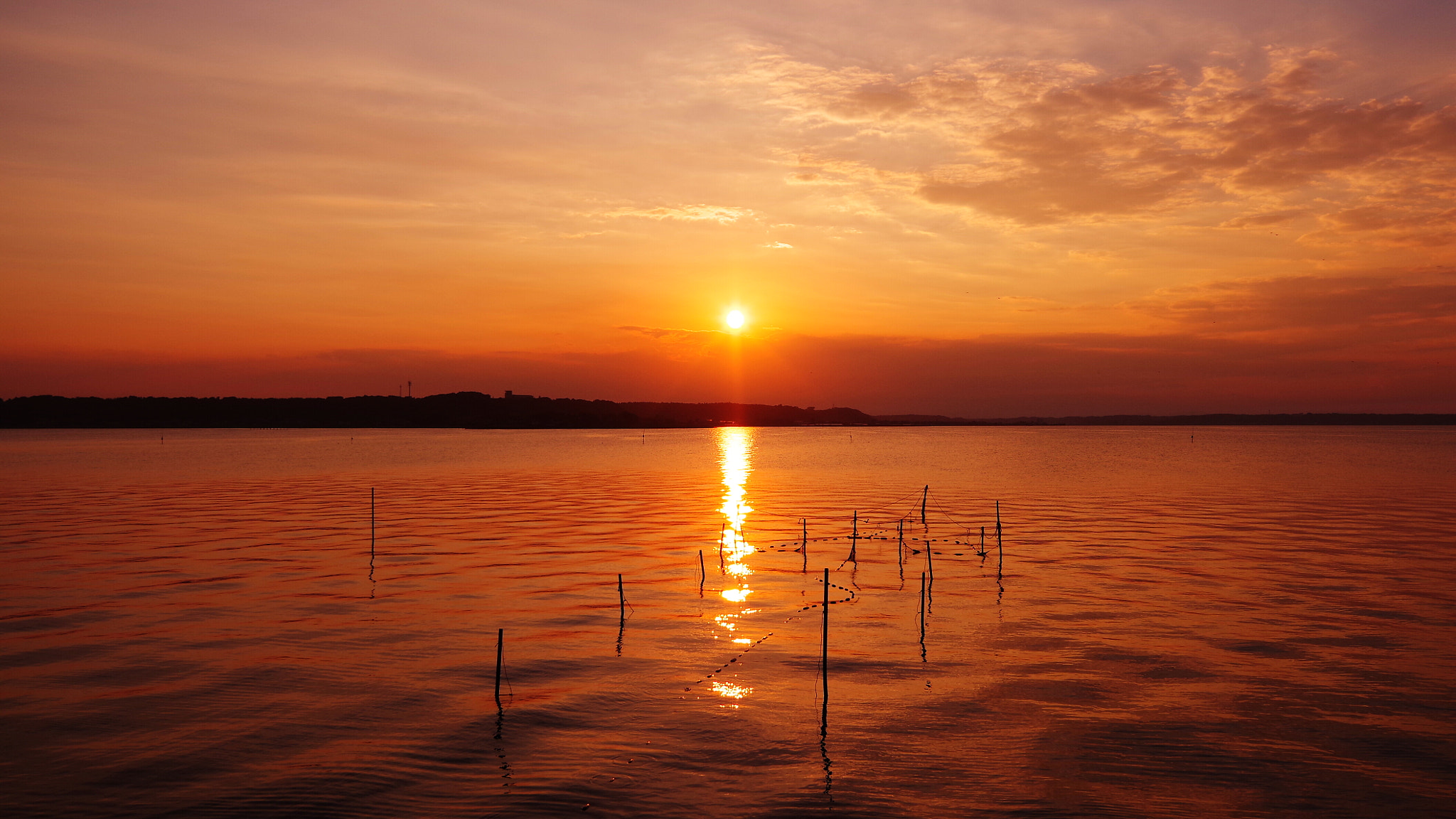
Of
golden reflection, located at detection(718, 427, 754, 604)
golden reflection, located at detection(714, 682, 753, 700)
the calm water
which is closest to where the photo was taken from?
the calm water

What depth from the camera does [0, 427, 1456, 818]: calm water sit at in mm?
13523

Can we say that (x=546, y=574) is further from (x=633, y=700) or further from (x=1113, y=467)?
(x=1113, y=467)

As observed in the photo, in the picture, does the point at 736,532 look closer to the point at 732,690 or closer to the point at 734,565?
the point at 734,565

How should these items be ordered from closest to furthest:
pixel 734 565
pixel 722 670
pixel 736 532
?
pixel 722 670, pixel 734 565, pixel 736 532

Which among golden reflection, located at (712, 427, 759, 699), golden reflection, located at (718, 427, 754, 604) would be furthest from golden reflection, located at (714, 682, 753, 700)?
golden reflection, located at (718, 427, 754, 604)

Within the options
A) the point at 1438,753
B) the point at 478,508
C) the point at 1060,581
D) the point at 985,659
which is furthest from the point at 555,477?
the point at 1438,753

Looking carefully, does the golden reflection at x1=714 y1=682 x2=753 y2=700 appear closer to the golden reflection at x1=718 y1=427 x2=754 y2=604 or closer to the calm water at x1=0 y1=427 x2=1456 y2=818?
the calm water at x1=0 y1=427 x2=1456 y2=818

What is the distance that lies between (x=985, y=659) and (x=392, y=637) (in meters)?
14.3

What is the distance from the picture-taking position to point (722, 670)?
1962 cm

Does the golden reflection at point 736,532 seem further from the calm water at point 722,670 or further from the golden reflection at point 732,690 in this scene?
the golden reflection at point 732,690

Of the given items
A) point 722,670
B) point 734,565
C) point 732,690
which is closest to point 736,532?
point 734,565

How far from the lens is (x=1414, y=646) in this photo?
21391 mm

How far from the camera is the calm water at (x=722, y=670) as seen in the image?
13.5m

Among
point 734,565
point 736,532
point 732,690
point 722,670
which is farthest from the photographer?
point 736,532
